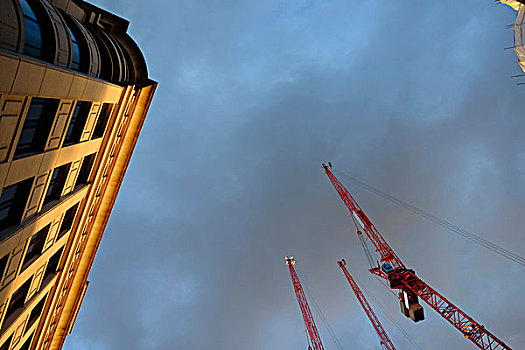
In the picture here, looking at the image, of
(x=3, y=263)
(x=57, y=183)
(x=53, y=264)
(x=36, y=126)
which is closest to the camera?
(x=3, y=263)

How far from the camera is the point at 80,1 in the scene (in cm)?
2855

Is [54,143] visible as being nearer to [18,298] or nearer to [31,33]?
[31,33]

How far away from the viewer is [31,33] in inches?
596

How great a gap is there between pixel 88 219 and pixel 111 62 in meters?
18.3

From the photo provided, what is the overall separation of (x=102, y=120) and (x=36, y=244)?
12625mm

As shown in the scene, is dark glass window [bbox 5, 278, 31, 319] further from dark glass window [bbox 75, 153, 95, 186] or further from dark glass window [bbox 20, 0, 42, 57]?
dark glass window [bbox 20, 0, 42, 57]

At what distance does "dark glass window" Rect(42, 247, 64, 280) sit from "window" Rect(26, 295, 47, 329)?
2.49m

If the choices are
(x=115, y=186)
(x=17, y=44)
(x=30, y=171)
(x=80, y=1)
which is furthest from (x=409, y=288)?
(x=80, y=1)

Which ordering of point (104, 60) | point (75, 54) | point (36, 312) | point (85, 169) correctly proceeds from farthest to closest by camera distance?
point (85, 169), point (36, 312), point (104, 60), point (75, 54)

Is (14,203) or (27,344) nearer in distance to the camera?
(14,203)

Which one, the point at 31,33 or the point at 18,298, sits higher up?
the point at 31,33

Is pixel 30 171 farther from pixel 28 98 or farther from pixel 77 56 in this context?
pixel 77 56

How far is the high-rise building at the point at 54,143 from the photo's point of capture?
1464 cm

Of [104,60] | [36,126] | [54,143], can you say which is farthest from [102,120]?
[36,126]
